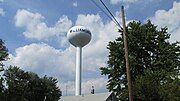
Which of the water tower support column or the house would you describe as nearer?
the house

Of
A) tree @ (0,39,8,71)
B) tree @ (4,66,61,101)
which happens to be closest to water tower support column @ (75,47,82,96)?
tree @ (4,66,61,101)

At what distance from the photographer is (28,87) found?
7644 cm

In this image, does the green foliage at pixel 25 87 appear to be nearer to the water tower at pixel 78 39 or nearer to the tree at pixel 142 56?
the water tower at pixel 78 39

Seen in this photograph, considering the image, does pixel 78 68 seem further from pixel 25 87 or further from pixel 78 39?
pixel 25 87

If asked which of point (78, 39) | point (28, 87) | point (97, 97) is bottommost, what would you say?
point (97, 97)

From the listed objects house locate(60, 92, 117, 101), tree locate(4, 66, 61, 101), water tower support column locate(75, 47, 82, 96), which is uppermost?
water tower support column locate(75, 47, 82, 96)

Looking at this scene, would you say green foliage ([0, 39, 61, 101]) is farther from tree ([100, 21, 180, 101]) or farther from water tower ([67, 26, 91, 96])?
tree ([100, 21, 180, 101])

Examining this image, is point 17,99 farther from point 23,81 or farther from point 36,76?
point 36,76

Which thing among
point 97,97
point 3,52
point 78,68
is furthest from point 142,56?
point 78,68

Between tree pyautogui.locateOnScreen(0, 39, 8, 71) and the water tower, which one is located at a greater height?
the water tower

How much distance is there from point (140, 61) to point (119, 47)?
4.29m

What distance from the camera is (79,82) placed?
89875 mm

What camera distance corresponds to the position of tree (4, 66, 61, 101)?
69.7m

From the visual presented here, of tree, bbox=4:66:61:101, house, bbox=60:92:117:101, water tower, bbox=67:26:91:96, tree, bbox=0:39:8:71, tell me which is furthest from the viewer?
water tower, bbox=67:26:91:96
